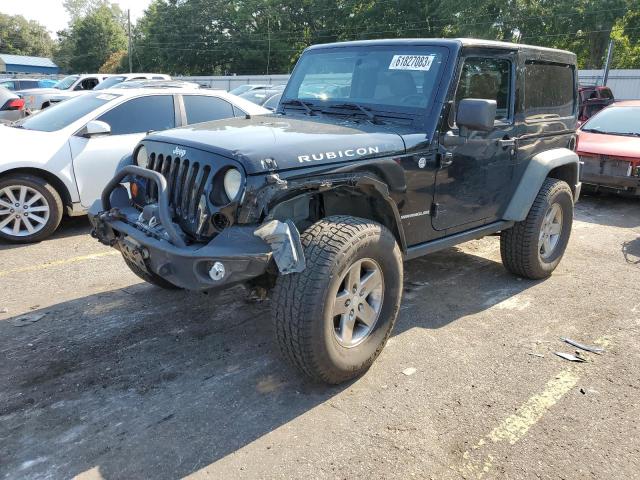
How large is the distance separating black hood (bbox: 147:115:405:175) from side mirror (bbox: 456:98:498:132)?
0.46 metres

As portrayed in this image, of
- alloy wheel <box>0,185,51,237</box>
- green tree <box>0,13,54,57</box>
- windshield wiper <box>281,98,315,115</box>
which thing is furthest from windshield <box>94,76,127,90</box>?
green tree <box>0,13,54,57</box>

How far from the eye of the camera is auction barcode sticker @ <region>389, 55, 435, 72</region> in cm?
384

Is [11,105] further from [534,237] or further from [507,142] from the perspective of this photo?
[534,237]

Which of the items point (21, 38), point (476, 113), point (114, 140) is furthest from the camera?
point (21, 38)

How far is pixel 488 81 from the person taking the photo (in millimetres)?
4117

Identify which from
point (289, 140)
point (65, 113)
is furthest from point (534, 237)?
point (65, 113)

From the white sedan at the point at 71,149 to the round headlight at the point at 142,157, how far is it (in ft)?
7.15

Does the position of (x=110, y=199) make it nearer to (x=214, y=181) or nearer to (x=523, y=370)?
(x=214, y=181)

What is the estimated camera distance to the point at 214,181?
2.98m

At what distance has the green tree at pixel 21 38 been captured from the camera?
326 feet

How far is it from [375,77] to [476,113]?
0.89m

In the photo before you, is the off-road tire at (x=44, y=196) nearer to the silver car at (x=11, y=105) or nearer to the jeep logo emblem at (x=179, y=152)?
the jeep logo emblem at (x=179, y=152)

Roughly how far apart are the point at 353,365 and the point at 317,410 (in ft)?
1.15

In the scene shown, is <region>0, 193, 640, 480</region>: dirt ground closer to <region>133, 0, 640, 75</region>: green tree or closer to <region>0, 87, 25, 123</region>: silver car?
<region>0, 87, 25, 123</region>: silver car
